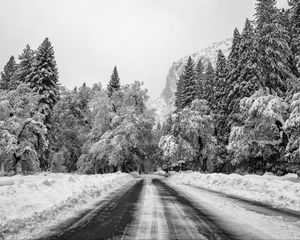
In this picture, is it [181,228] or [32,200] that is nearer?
[181,228]

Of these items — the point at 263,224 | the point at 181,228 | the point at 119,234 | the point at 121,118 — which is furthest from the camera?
the point at 121,118

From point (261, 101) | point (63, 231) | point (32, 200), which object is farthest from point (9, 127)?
point (63, 231)

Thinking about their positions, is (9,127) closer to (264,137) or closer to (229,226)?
(264,137)

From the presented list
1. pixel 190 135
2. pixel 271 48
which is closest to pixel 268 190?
pixel 271 48

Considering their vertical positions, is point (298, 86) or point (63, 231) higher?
point (298, 86)

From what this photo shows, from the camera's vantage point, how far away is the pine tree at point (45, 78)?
37.4 m

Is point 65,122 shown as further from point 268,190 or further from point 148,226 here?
point 148,226

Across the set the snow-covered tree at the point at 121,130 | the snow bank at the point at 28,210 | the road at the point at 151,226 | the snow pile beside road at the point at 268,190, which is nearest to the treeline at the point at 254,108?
the snow-covered tree at the point at 121,130

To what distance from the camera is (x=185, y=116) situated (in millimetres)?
39188

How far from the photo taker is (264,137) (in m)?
27.0

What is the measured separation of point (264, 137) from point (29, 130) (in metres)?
24.6

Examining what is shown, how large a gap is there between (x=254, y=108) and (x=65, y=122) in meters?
29.8

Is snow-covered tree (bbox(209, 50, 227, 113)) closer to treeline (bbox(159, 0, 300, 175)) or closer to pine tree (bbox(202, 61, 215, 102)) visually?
treeline (bbox(159, 0, 300, 175))

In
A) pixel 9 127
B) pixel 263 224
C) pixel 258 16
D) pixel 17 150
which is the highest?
pixel 258 16
